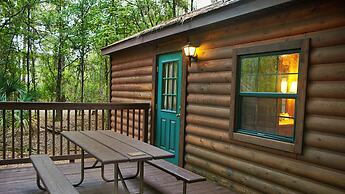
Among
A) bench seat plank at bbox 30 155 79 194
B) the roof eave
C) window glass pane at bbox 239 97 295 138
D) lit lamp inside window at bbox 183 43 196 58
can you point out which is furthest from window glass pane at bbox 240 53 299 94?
bench seat plank at bbox 30 155 79 194

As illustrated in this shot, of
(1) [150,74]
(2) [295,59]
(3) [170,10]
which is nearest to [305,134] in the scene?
(2) [295,59]

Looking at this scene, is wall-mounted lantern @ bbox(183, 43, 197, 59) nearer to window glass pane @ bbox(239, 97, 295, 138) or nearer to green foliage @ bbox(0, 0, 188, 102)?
window glass pane @ bbox(239, 97, 295, 138)

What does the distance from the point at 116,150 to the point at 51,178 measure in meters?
0.64

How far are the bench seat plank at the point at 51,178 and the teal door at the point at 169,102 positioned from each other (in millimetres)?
2252

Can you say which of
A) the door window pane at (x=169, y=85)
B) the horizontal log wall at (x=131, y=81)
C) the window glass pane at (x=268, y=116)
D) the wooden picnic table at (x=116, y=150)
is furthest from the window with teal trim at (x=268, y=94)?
the horizontal log wall at (x=131, y=81)

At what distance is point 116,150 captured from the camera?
2.71m

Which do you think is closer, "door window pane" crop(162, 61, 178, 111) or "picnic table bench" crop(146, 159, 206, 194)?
"picnic table bench" crop(146, 159, 206, 194)

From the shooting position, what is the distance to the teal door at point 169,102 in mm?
4758

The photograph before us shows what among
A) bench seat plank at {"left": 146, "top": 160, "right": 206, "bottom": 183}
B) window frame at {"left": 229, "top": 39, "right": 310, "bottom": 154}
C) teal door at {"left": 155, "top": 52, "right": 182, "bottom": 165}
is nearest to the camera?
window frame at {"left": 229, "top": 39, "right": 310, "bottom": 154}

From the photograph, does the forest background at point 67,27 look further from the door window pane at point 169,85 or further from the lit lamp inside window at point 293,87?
the lit lamp inside window at point 293,87

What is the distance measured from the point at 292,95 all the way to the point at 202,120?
1587mm

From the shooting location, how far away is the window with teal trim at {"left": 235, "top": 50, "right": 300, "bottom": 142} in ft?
9.52

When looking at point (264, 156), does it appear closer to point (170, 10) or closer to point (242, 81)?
point (242, 81)

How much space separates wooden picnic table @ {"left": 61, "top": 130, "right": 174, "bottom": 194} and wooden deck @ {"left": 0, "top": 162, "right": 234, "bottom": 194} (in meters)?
0.29
